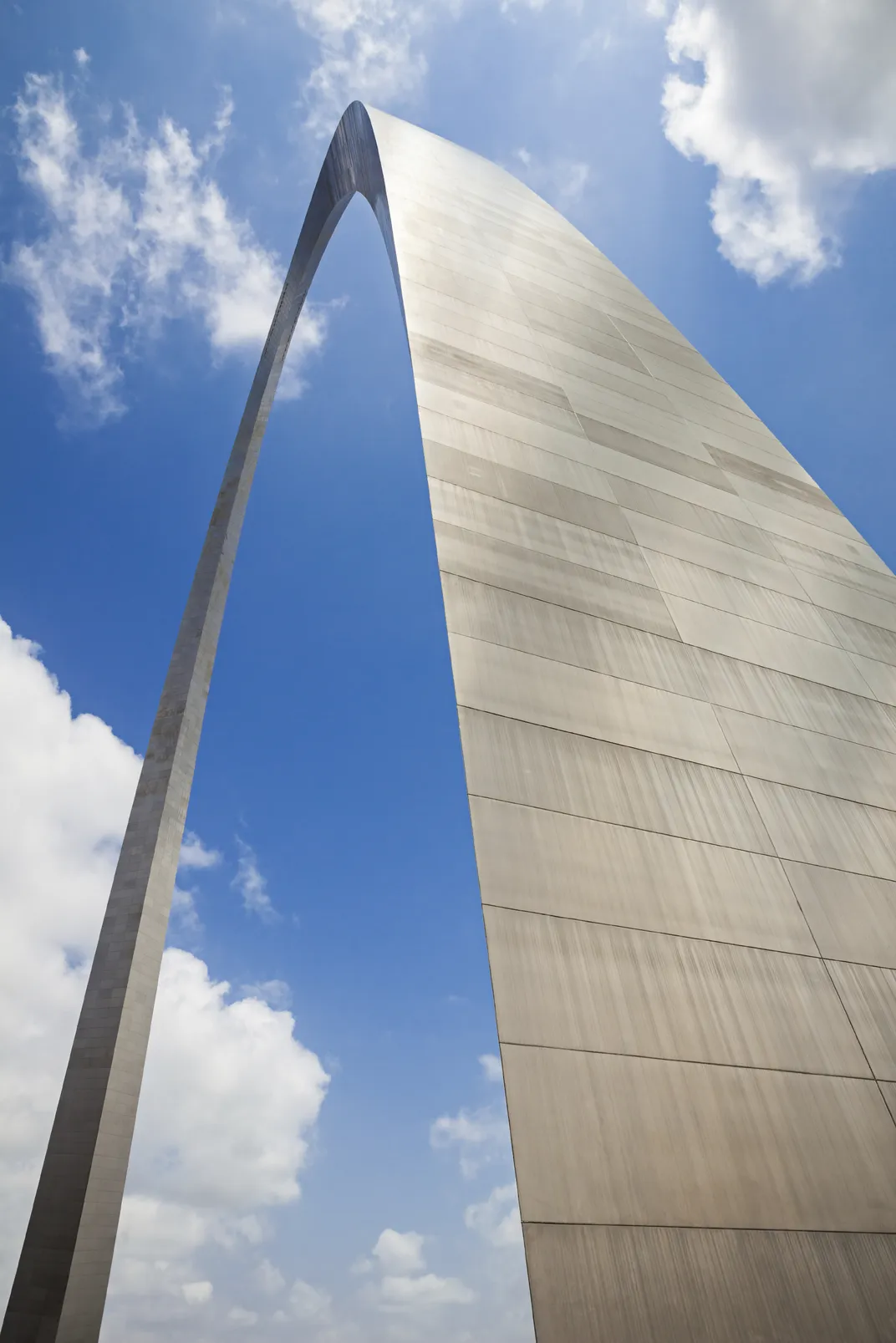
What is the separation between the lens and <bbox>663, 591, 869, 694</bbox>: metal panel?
30.0 feet

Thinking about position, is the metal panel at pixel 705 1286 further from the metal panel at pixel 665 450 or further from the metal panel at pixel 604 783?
the metal panel at pixel 665 450

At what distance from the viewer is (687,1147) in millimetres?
4500

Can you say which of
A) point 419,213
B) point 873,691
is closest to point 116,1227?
point 873,691

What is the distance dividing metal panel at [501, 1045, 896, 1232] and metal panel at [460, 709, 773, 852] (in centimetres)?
202

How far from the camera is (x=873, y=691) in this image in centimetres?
1045

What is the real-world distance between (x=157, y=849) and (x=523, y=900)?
15974mm

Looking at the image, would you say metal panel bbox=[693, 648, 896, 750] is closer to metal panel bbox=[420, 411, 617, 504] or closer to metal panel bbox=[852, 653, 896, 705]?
metal panel bbox=[852, 653, 896, 705]

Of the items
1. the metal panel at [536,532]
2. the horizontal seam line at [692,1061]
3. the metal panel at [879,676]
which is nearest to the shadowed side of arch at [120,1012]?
the metal panel at [536,532]

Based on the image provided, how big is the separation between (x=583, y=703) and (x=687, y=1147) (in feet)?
12.4

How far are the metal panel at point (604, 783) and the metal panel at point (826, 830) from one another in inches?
8.9

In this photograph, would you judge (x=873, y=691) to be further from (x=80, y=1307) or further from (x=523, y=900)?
(x=80, y=1307)

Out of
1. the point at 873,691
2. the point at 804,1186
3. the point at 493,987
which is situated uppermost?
the point at 873,691

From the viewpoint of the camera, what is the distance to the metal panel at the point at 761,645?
9148 mm

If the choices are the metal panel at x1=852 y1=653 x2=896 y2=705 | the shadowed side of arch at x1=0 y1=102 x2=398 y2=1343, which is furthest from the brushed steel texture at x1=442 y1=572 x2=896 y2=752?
the shadowed side of arch at x1=0 y1=102 x2=398 y2=1343
